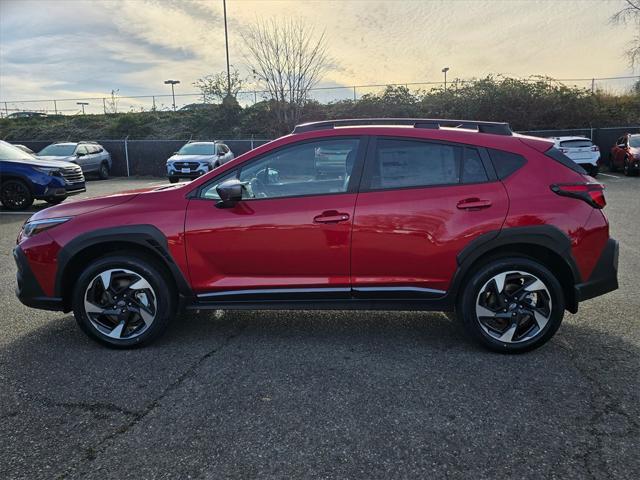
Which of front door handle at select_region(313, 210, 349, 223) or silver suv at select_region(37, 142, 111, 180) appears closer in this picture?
front door handle at select_region(313, 210, 349, 223)

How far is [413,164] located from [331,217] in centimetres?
76

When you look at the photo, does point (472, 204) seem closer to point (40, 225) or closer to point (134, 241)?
point (134, 241)

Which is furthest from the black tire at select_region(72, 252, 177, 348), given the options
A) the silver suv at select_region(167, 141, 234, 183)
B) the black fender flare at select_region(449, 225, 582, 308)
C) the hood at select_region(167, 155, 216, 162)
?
the hood at select_region(167, 155, 216, 162)

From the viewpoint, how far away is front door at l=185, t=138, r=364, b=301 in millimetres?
3809

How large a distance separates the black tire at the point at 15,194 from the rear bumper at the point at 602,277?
1174cm

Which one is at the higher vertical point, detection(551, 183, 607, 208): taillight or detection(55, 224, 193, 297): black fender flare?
Result: detection(551, 183, 607, 208): taillight

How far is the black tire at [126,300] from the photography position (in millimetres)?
3936

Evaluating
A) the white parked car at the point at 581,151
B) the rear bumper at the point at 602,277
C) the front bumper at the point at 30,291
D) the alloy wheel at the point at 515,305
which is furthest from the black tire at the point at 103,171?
the rear bumper at the point at 602,277

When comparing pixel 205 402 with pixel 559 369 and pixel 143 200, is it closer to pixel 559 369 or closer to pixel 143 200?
pixel 143 200

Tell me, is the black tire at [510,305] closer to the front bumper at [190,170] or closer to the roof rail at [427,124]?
the roof rail at [427,124]

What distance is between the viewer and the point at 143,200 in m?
4.04

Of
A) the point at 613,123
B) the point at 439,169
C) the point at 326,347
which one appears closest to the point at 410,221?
the point at 439,169

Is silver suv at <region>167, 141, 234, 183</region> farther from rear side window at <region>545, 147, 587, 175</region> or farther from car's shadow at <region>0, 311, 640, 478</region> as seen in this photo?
rear side window at <region>545, 147, 587, 175</region>

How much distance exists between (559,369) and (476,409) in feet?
3.01
